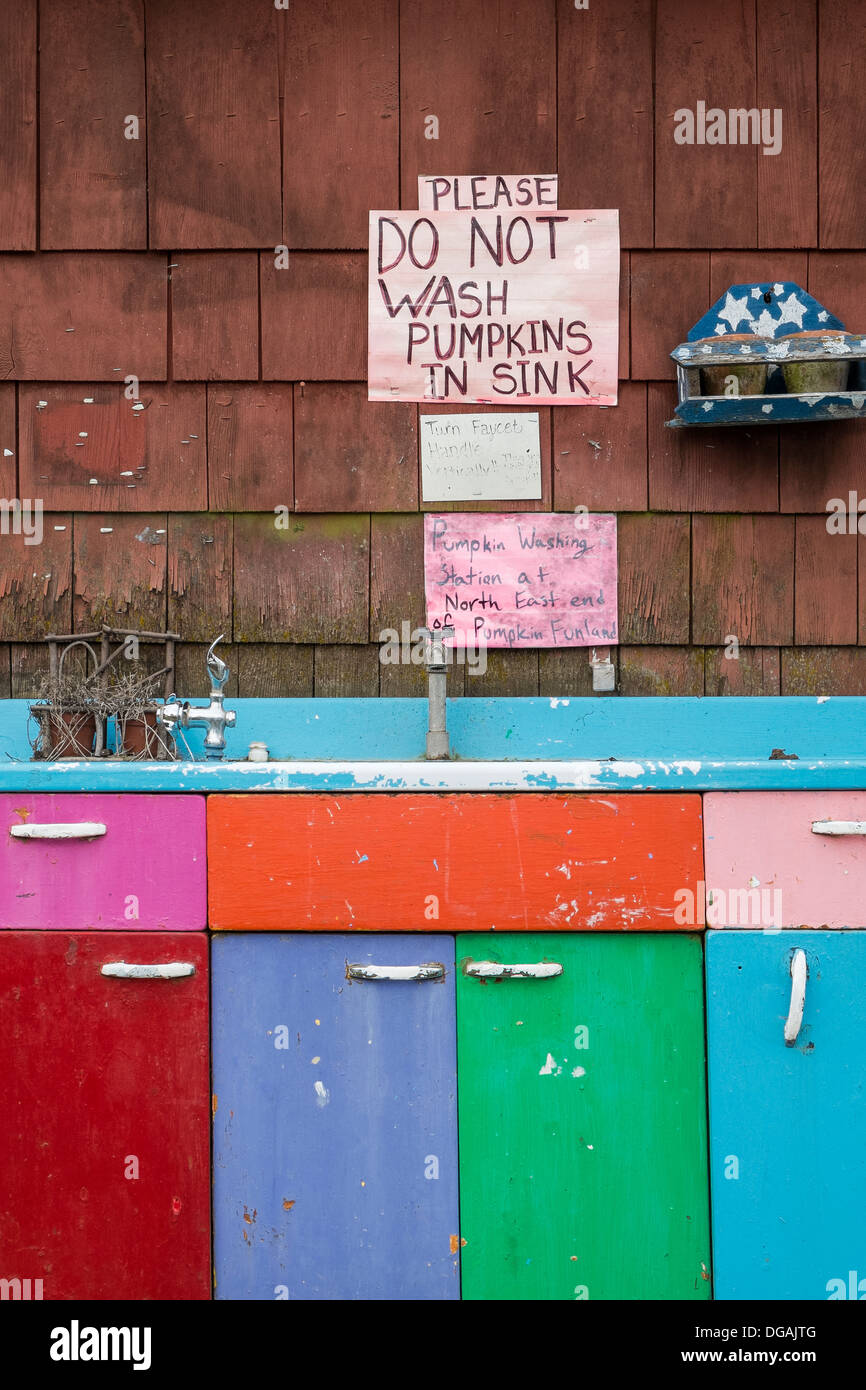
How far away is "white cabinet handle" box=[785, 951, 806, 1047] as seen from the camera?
4.77ft

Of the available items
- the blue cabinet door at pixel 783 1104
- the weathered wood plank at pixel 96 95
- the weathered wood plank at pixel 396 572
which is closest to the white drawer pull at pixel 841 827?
the blue cabinet door at pixel 783 1104

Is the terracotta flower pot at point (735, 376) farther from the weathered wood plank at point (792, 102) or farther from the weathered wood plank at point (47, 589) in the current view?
the weathered wood plank at point (47, 589)

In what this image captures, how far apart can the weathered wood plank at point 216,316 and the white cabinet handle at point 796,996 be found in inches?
60.9

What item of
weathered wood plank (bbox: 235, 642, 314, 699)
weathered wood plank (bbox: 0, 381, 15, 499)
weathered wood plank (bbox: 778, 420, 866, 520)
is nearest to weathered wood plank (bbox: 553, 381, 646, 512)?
weathered wood plank (bbox: 778, 420, 866, 520)

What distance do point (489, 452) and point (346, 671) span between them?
1.82 feet

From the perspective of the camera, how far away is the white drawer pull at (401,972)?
1.52 m

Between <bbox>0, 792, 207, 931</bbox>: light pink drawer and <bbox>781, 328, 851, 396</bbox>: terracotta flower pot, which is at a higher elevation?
<bbox>781, 328, 851, 396</bbox>: terracotta flower pot

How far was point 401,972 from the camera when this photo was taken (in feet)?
4.99

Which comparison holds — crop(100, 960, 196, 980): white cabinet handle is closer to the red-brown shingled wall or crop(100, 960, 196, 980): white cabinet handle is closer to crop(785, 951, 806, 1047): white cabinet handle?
the red-brown shingled wall

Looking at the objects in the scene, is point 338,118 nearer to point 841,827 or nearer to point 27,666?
point 27,666

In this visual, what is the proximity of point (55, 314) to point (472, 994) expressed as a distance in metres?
1.64

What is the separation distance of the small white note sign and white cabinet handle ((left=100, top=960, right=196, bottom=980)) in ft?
3.64

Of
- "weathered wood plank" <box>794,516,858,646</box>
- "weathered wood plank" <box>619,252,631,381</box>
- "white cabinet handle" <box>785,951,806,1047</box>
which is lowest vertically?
"white cabinet handle" <box>785,951,806,1047</box>
